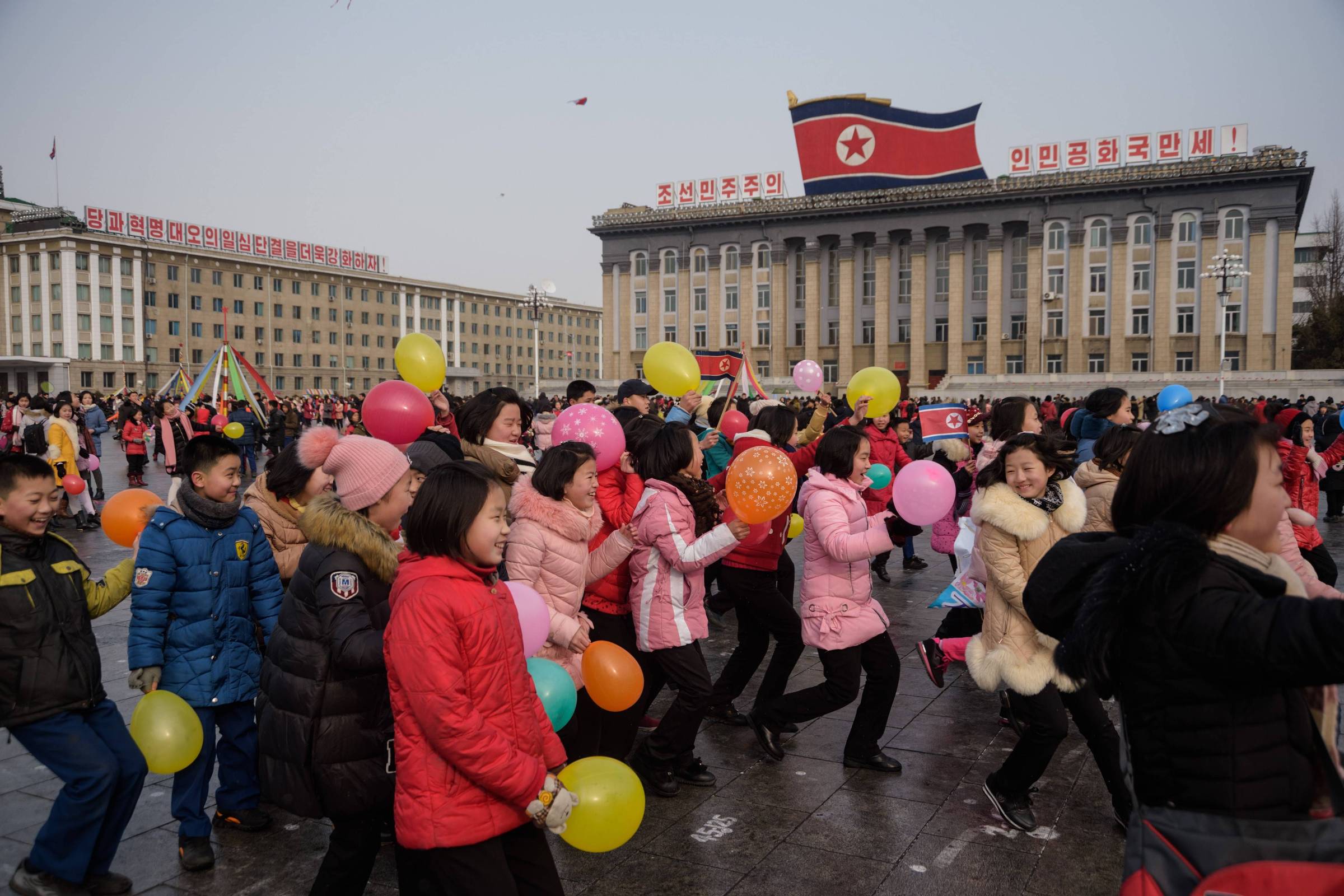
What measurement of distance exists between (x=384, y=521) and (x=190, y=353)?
285ft

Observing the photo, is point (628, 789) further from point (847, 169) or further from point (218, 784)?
point (847, 169)

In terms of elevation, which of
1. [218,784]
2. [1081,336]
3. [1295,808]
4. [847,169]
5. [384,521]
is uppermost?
[847,169]

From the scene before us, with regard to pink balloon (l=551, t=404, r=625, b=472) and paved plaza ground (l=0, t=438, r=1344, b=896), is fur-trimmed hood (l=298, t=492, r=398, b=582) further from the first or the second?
pink balloon (l=551, t=404, r=625, b=472)

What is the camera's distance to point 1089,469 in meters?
5.26

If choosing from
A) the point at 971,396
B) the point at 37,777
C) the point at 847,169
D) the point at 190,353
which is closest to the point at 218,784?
the point at 37,777

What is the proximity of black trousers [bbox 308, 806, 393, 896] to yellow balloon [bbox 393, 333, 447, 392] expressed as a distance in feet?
15.1

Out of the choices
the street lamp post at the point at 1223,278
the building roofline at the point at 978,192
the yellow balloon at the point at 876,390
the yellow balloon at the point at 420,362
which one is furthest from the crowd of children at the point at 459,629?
the building roofline at the point at 978,192

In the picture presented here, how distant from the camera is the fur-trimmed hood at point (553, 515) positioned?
163 inches

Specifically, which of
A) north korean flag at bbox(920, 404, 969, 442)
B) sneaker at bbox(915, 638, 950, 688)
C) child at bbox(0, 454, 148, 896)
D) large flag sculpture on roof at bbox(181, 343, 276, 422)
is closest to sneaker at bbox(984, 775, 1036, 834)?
sneaker at bbox(915, 638, 950, 688)

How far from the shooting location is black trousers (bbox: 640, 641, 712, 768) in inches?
176

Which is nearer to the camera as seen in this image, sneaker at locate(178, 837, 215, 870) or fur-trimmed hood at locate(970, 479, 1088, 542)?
Result: sneaker at locate(178, 837, 215, 870)

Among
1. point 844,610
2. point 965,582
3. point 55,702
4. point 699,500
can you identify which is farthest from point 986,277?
point 55,702

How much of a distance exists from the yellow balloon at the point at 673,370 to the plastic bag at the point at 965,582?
3.01m

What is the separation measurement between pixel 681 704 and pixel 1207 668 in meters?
2.98
